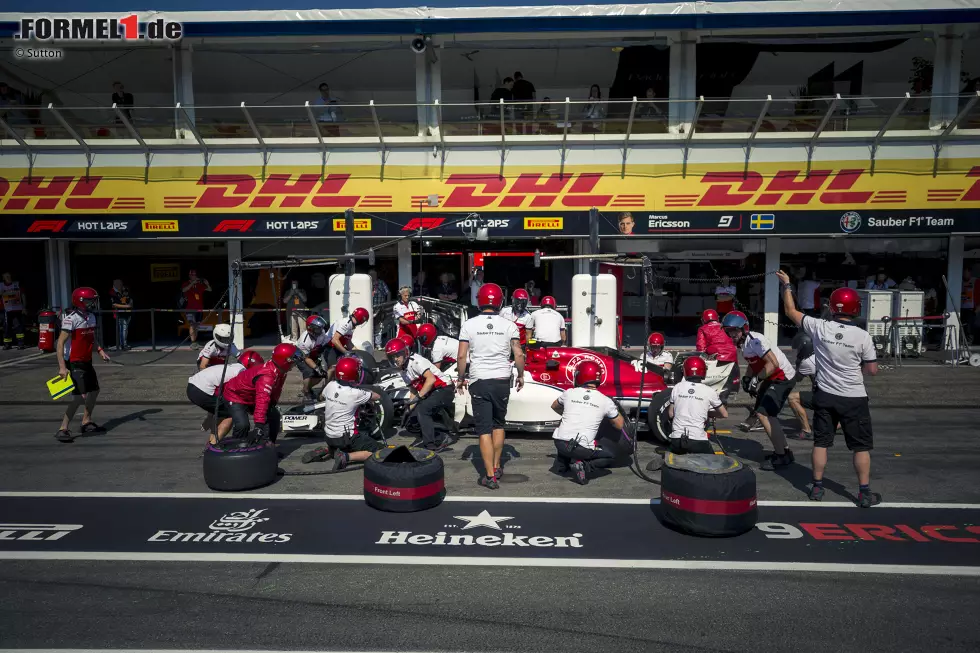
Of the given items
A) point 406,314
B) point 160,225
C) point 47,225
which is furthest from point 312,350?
point 47,225

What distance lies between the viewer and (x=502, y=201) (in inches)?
711

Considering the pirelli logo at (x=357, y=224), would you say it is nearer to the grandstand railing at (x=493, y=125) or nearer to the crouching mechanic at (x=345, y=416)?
the grandstand railing at (x=493, y=125)

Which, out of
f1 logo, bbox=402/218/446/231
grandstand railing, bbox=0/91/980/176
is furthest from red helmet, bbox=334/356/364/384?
grandstand railing, bbox=0/91/980/176

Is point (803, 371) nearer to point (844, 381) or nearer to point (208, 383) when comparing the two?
point (844, 381)

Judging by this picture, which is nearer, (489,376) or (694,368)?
(489,376)

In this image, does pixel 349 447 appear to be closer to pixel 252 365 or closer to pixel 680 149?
pixel 252 365

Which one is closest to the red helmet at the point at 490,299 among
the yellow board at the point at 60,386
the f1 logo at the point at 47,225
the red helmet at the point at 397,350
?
the red helmet at the point at 397,350

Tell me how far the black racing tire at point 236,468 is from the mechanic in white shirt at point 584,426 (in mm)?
3024

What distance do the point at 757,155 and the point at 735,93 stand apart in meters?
3.25

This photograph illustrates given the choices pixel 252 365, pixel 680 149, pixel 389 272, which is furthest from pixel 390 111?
pixel 252 365

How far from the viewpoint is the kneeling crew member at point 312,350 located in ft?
35.7

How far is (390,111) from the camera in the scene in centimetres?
1883

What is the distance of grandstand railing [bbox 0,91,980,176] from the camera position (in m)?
17.9

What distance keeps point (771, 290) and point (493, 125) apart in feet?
26.8
